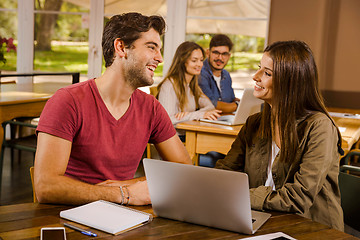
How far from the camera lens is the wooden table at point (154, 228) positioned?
1239 millimetres

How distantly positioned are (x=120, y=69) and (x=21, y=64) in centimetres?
442

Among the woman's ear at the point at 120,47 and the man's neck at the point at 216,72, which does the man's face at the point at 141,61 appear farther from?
the man's neck at the point at 216,72

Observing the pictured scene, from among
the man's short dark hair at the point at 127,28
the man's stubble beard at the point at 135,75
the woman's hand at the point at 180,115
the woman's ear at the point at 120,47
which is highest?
the man's short dark hair at the point at 127,28

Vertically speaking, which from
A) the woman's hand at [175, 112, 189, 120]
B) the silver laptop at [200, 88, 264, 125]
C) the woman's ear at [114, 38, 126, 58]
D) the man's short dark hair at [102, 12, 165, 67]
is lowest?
the woman's hand at [175, 112, 189, 120]

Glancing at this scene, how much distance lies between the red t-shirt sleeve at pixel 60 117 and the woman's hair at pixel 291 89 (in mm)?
803

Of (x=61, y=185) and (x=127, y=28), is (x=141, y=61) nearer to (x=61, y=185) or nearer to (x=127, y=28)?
(x=127, y=28)

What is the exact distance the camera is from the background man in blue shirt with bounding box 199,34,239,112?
175 inches

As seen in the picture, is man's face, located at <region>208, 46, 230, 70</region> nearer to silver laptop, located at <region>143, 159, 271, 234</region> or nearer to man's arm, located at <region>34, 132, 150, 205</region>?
man's arm, located at <region>34, 132, 150, 205</region>

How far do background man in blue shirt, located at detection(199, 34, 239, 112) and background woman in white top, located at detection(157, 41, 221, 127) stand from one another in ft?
1.16

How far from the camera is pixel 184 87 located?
3.79m

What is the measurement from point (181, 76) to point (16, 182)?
1843 mm

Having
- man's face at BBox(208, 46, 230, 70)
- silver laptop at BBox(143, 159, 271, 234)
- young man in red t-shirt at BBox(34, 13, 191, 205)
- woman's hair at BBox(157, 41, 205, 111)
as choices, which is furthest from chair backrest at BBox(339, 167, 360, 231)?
man's face at BBox(208, 46, 230, 70)

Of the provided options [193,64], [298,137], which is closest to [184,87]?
[193,64]

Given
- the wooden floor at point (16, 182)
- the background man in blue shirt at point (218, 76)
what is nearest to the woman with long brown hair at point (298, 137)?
the background man in blue shirt at point (218, 76)
